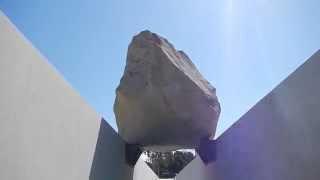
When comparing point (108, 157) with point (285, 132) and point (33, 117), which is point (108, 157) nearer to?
point (285, 132)

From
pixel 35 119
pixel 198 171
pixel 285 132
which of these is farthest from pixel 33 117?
pixel 198 171

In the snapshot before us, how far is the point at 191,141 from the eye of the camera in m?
5.23

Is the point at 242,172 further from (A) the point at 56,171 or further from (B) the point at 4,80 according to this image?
(B) the point at 4,80

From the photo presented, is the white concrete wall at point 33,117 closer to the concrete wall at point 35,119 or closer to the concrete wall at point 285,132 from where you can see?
the concrete wall at point 35,119

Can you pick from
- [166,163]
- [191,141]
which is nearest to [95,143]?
[191,141]

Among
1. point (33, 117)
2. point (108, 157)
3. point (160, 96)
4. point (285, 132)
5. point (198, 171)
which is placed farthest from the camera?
point (198, 171)

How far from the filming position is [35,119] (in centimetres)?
184

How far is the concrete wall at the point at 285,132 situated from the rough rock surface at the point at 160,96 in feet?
2.10

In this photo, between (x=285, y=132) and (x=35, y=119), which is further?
(x=285, y=132)

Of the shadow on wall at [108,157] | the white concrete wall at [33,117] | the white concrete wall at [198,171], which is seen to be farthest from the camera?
the white concrete wall at [198,171]

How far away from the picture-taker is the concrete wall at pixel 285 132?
89.4 inches

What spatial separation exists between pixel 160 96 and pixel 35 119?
108 inches

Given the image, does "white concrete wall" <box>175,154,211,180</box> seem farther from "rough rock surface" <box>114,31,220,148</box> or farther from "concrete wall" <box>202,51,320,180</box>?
"concrete wall" <box>202,51,320,180</box>

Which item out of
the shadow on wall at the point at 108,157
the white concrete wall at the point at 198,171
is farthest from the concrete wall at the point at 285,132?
the white concrete wall at the point at 198,171
